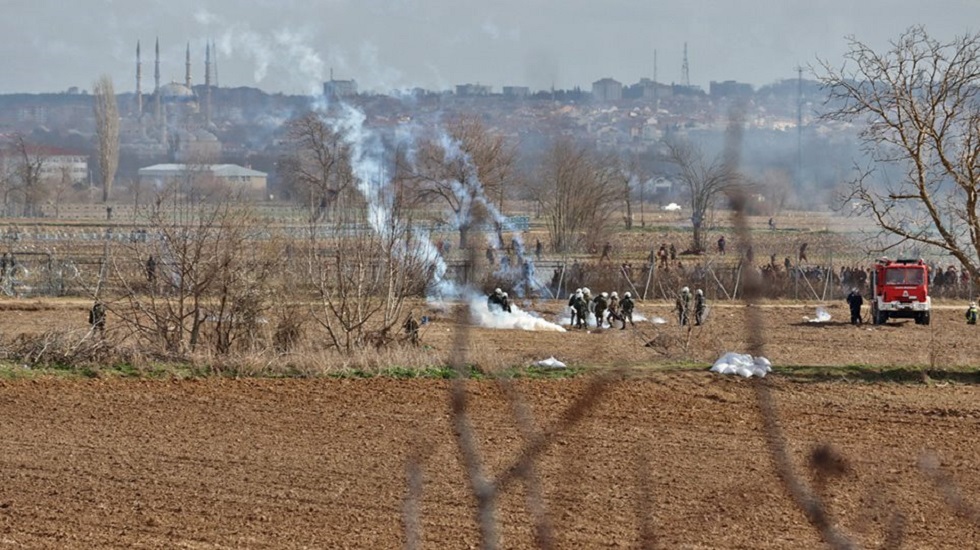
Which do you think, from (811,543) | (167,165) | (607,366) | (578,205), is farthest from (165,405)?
(167,165)

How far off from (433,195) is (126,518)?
3482 centimetres

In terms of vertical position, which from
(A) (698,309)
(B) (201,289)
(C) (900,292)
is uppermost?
(B) (201,289)

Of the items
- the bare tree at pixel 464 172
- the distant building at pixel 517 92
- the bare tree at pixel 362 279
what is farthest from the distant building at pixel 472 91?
the bare tree at pixel 362 279

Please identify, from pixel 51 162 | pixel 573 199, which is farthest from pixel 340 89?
pixel 51 162

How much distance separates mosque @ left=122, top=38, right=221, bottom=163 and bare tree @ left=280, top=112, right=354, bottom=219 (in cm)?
3645

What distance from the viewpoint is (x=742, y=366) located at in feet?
74.8

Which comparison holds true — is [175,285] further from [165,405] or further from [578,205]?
[578,205]

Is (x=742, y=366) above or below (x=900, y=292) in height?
below

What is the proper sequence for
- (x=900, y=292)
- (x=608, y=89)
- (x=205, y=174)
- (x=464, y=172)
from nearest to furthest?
(x=900, y=292)
(x=464, y=172)
(x=205, y=174)
(x=608, y=89)

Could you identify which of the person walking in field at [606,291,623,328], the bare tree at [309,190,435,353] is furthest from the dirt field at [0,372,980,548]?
the person walking in field at [606,291,623,328]

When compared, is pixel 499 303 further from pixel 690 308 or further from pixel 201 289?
pixel 201 289

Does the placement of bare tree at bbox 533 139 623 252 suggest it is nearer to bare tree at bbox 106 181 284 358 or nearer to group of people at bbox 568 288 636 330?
group of people at bbox 568 288 636 330

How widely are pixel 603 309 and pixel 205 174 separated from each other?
2002 inches

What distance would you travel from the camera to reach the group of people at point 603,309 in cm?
3491
